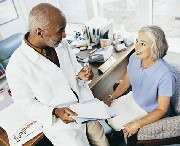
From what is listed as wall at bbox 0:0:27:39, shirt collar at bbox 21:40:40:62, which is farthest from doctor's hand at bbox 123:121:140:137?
wall at bbox 0:0:27:39

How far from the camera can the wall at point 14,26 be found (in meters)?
3.78

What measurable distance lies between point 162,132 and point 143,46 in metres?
0.72

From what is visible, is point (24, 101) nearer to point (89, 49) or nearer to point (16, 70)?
point (16, 70)

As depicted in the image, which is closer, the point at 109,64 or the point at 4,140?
the point at 4,140

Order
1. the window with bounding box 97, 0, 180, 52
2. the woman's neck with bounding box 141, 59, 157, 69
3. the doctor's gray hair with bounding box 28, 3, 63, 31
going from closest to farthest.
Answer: the doctor's gray hair with bounding box 28, 3, 63, 31, the woman's neck with bounding box 141, 59, 157, 69, the window with bounding box 97, 0, 180, 52

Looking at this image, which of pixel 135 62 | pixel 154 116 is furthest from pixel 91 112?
pixel 135 62

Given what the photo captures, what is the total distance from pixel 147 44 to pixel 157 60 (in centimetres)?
16

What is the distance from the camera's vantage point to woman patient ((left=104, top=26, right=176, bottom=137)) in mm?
1673

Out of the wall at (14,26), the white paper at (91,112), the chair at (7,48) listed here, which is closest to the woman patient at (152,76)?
the white paper at (91,112)

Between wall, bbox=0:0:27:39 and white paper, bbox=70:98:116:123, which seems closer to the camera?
white paper, bbox=70:98:116:123

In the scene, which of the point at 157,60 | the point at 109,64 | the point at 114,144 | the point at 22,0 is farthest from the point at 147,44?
the point at 22,0

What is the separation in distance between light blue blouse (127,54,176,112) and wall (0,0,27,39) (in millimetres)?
2728

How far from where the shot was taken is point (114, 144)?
2.41 m

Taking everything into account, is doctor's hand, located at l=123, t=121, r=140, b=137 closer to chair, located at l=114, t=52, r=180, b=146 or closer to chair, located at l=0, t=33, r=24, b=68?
chair, located at l=114, t=52, r=180, b=146
